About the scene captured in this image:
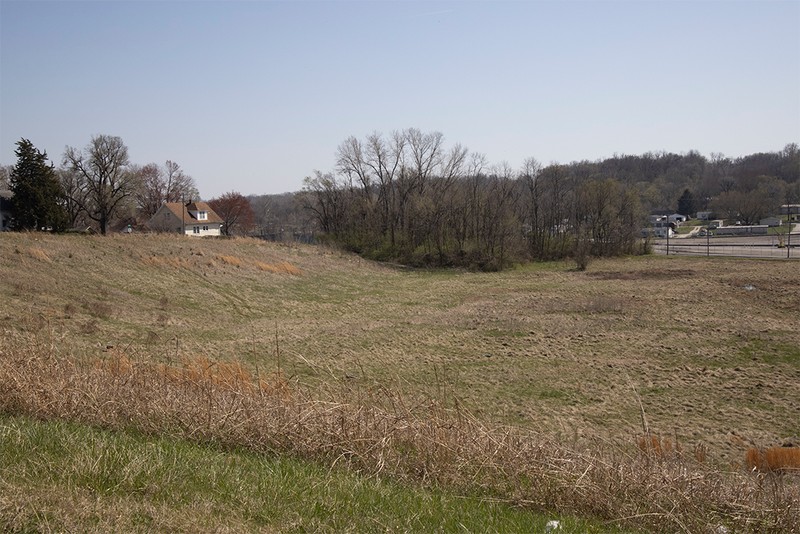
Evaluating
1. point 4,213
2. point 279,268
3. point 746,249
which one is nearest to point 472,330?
point 279,268

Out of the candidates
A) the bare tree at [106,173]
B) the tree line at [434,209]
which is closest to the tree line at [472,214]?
the tree line at [434,209]

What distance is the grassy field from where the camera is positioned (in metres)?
11.4

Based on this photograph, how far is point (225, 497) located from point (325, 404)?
235 cm

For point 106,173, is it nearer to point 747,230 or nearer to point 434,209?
point 434,209

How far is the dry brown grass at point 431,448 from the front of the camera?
4613 millimetres

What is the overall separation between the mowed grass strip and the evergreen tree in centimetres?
3784

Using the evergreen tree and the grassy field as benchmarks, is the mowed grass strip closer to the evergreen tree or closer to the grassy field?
the grassy field

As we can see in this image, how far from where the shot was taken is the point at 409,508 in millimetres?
4156

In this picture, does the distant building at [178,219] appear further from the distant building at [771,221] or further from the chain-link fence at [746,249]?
the distant building at [771,221]

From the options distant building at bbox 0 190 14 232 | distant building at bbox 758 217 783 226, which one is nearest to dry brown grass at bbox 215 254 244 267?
distant building at bbox 0 190 14 232

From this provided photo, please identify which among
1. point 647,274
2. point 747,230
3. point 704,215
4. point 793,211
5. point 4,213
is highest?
point 4,213

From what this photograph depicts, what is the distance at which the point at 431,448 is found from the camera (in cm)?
544

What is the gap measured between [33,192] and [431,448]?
39896mm

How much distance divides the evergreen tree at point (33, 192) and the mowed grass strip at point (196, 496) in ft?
124
